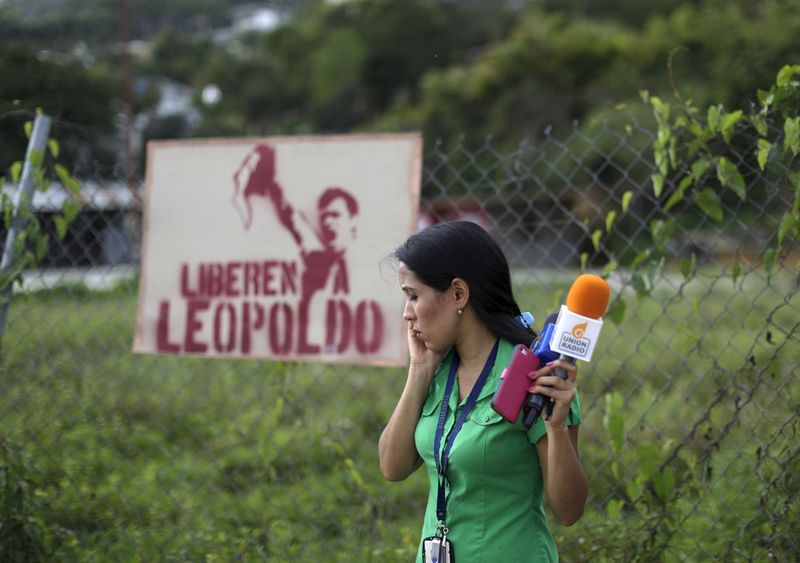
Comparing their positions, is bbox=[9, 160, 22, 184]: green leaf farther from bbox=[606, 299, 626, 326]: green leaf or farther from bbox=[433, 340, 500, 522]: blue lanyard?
bbox=[606, 299, 626, 326]: green leaf

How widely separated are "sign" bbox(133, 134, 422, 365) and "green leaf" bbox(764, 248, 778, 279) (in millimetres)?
1193

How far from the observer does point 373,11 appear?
49906 millimetres

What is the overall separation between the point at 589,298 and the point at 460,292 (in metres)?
0.43

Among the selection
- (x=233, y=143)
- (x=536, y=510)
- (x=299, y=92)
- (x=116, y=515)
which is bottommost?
(x=116, y=515)

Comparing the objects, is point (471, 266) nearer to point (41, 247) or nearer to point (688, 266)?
point (688, 266)

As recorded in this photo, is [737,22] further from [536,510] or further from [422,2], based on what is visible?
[536,510]

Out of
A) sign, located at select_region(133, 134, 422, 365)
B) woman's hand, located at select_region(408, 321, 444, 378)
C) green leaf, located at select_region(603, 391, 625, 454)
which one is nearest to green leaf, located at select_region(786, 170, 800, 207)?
green leaf, located at select_region(603, 391, 625, 454)

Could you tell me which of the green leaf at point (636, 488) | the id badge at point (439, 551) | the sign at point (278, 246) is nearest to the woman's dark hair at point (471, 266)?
the id badge at point (439, 551)

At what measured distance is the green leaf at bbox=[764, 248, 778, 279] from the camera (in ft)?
8.50

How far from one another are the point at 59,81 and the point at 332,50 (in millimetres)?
45476

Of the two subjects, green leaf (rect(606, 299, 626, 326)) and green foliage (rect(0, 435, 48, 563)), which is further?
green foliage (rect(0, 435, 48, 563))

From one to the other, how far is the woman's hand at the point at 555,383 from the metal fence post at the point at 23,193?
223 cm

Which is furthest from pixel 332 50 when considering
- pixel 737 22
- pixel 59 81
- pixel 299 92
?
pixel 59 81

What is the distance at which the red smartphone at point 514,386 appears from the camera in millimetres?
1668
